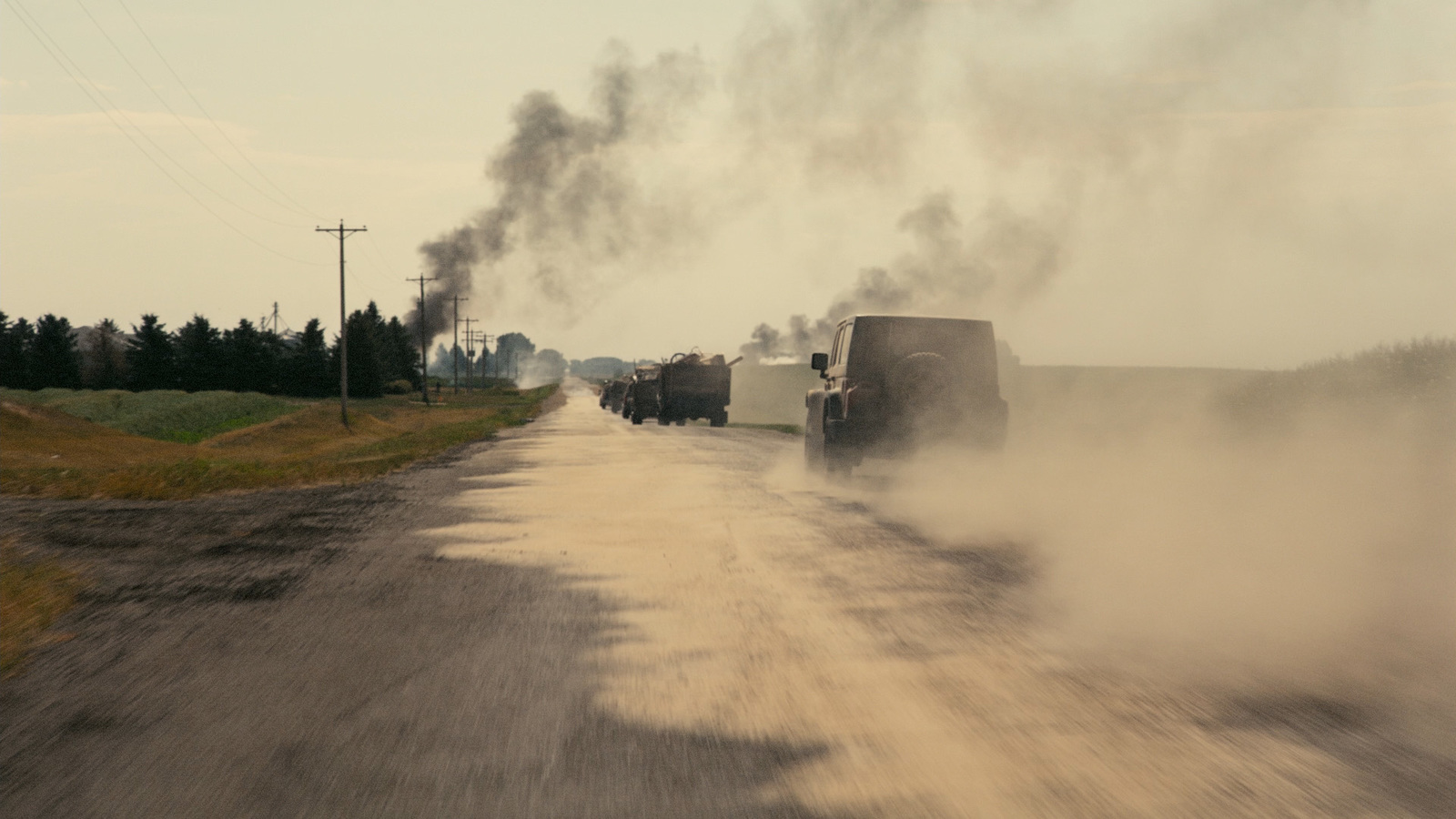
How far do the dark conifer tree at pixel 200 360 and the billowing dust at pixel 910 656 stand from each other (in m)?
79.3

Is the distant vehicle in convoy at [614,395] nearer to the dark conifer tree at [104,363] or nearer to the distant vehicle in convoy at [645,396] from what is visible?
the distant vehicle in convoy at [645,396]

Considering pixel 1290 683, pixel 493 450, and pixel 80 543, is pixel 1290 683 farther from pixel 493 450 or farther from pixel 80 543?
pixel 493 450

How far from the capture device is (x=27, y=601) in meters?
7.91

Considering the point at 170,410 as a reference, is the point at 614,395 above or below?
above

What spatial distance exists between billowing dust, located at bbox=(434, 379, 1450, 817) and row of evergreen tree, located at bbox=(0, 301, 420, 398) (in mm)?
79810

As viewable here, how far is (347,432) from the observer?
4634 centimetres

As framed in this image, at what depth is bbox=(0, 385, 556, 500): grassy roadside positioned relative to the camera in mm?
17031

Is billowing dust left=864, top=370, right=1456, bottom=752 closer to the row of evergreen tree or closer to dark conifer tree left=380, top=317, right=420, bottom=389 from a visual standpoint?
the row of evergreen tree

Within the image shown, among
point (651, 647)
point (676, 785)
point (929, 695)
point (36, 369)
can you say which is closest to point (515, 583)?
point (651, 647)

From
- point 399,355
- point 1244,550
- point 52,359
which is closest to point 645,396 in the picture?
point 1244,550

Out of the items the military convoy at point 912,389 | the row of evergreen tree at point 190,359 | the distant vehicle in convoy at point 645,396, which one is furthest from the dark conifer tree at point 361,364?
the military convoy at point 912,389

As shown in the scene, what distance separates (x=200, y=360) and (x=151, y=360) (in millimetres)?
3147

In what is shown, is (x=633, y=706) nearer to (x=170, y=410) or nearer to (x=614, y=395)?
(x=170, y=410)

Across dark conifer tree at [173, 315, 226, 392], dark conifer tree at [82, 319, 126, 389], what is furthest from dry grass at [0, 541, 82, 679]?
dark conifer tree at [82, 319, 126, 389]
